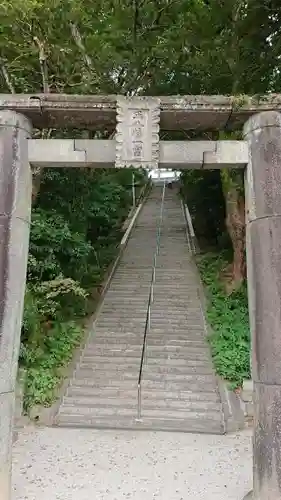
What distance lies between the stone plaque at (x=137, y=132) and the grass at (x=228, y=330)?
18.3 feet

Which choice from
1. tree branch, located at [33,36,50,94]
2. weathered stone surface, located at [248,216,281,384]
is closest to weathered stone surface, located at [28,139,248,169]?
weathered stone surface, located at [248,216,281,384]

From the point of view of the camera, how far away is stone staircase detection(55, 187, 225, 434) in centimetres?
796

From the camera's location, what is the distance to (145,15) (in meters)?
10.0

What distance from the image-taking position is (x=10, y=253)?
15.0 feet

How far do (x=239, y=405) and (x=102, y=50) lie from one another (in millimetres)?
7903

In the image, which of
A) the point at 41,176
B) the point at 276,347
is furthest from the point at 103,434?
the point at 41,176

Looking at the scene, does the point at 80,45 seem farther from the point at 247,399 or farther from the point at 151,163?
the point at 247,399

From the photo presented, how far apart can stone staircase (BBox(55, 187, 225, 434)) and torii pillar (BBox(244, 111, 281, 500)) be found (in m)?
3.55

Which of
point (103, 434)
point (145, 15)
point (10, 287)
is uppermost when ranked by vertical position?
point (145, 15)

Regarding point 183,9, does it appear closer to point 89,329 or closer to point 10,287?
point 89,329

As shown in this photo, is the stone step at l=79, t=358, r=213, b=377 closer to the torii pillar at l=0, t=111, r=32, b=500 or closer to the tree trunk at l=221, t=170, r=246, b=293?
the tree trunk at l=221, t=170, r=246, b=293

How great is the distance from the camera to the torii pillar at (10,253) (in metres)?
4.41

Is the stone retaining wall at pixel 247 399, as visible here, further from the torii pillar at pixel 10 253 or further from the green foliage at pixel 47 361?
the torii pillar at pixel 10 253

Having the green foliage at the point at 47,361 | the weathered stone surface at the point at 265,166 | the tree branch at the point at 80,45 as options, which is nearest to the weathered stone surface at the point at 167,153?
the weathered stone surface at the point at 265,166
